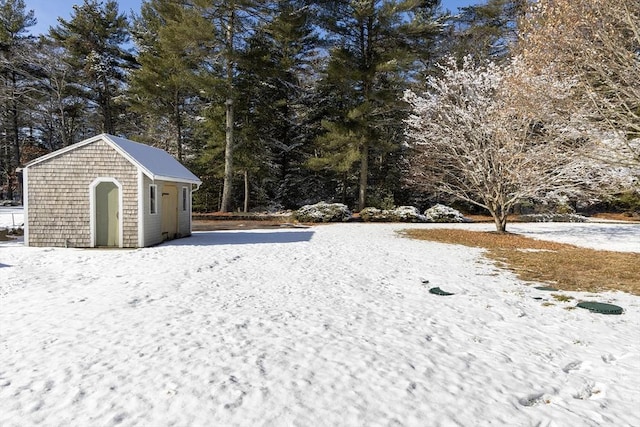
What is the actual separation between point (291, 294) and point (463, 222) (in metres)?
16.8

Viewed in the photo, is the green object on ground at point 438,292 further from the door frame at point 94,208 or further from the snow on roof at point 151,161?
the door frame at point 94,208

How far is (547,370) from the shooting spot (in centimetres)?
343

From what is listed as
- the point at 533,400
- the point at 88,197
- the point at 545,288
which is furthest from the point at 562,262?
the point at 88,197

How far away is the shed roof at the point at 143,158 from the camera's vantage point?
9875 millimetres

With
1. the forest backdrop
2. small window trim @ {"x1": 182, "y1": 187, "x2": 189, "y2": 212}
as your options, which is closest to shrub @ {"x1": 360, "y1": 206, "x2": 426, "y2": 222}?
the forest backdrop

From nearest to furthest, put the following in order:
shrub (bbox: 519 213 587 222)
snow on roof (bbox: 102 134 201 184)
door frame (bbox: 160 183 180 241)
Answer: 1. snow on roof (bbox: 102 134 201 184)
2. door frame (bbox: 160 183 180 241)
3. shrub (bbox: 519 213 587 222)

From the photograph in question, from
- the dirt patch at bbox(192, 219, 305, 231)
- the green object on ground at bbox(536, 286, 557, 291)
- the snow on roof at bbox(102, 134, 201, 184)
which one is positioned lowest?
the green object on ground at bbox(536, 286, 557, 291)

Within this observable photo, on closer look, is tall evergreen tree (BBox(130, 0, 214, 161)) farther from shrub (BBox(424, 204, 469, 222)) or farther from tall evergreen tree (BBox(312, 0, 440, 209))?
shrub (BBox(424, 204, 469, 222))

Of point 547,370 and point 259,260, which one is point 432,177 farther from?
point 547,370

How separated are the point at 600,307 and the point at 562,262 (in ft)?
13.0

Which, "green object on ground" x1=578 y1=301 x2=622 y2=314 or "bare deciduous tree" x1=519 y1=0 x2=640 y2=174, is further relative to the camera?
"bare deciduous tree" x1=519 y1=0 x2=640 y2=174

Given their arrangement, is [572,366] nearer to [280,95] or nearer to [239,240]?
[239,240]

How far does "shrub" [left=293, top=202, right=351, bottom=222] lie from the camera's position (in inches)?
758

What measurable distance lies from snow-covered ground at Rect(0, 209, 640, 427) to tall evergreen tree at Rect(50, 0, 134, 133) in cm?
2236
